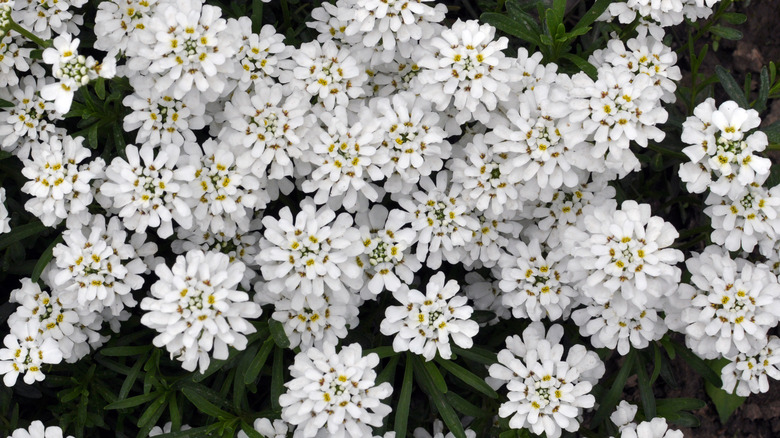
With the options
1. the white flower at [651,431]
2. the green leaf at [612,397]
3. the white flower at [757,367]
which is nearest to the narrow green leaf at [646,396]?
the green leaf at [612,397]

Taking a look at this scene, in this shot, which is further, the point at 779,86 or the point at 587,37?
the point at 587,37

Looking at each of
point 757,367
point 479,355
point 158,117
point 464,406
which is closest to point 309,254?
point 158,117

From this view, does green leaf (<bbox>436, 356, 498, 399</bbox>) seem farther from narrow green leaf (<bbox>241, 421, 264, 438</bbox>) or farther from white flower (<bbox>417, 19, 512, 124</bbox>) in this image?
white flower (<bbox>417, 19, 512, 124</bbox>)

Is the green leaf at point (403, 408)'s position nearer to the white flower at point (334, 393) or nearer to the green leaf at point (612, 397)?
the white flower at point (334, 393)

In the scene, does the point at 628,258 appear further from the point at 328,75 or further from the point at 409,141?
the point at 328,75

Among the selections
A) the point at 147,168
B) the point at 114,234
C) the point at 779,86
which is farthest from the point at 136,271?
the point at 779,86

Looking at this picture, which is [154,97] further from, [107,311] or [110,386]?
[110,386]
